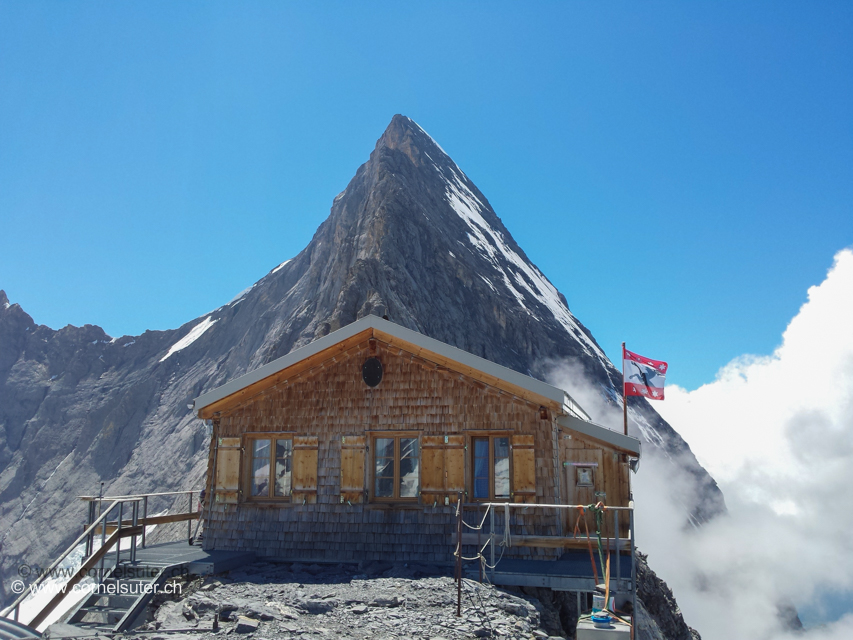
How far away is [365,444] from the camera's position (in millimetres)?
13891

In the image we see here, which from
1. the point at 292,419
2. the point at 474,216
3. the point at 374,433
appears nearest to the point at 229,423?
the point at 292,419

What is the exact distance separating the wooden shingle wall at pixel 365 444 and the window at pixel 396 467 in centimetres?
27

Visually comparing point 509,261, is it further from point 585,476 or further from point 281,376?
point 281,376

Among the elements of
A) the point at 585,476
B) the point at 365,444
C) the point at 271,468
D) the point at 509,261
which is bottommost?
the point at 585,476

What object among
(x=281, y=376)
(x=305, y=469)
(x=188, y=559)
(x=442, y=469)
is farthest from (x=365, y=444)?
(x=188, y=559)

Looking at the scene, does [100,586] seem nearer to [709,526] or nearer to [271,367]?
[271,367]

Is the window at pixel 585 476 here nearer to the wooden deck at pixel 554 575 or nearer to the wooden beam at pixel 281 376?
the wooden deck at pixel 554 575

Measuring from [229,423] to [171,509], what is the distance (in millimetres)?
43313

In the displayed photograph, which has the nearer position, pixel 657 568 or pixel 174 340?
pixel 657 568

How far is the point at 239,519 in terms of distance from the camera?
1424cm

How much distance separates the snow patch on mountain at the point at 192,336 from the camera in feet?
266

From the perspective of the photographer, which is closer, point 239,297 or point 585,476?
point 585,476

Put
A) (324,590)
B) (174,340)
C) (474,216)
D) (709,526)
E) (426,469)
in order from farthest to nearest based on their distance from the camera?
(174,340), (474,216), (709,526), (426,469), (324,590)

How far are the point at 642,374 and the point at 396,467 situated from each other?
7.60 metres
